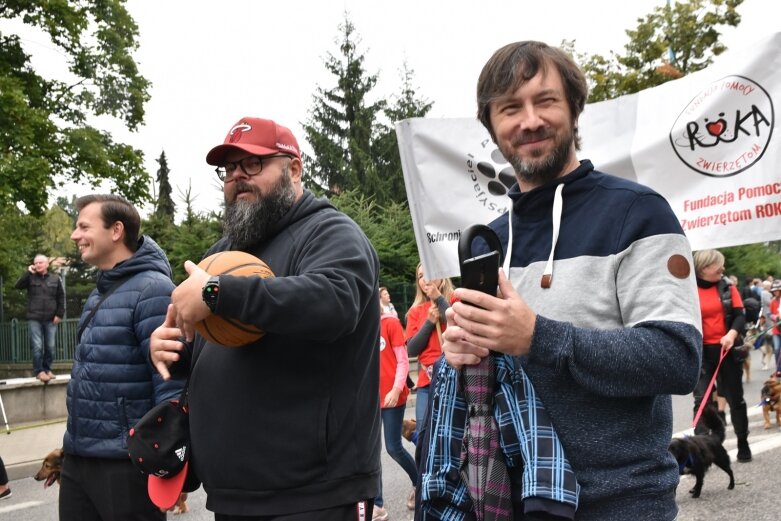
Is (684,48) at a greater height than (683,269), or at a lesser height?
greater

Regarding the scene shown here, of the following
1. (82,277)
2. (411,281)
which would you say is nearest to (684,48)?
(411,281)

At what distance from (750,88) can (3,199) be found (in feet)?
61.4

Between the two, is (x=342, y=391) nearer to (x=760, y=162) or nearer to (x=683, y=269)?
(x=683, y=269)

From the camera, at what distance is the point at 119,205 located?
423 centimetres

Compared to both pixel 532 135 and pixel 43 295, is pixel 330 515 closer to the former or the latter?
pixel 532 135

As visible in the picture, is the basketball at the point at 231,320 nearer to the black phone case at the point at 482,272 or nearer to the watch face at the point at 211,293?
the watch face at the point at 211,293

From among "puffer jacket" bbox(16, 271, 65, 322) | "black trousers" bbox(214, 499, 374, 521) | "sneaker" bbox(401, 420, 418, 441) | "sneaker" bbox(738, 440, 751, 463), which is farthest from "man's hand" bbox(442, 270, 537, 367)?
"puffer jacket" bbox(16, 271, 65, 322)

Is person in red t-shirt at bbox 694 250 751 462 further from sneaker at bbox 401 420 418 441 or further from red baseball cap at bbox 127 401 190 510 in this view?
red baseball cap at bbox 127 401 190 510

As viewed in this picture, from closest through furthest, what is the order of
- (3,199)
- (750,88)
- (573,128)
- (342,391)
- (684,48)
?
(573,128), (342,391), (750,88), (3,199), (684,48)

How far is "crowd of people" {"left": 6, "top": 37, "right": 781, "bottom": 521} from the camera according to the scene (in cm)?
166

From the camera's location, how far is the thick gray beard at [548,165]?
1.90 m

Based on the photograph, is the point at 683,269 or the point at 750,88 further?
the point at 750,88

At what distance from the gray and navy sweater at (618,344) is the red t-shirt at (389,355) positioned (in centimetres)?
518

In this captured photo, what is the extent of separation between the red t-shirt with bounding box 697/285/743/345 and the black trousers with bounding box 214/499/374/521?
19.3 feet
